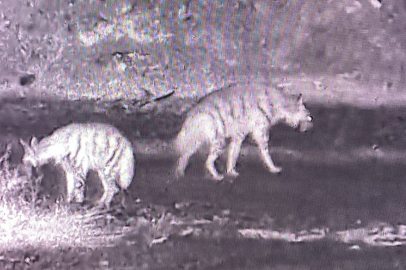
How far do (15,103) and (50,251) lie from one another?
16cm

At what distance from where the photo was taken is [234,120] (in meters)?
0.62

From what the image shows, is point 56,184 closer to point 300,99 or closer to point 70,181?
point 70,181

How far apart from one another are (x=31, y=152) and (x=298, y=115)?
0.90 ft

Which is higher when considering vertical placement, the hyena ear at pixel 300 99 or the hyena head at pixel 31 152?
the hyena ear at pixel 300 99

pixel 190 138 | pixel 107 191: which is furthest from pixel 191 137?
pixel 107 191

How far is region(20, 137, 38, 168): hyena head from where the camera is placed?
24.2 inches

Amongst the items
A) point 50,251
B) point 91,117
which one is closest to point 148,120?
point 91,117

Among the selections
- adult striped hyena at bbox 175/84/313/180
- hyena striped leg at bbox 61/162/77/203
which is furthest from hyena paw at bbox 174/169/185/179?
hyena striped leg at bbox 61/162/77/203

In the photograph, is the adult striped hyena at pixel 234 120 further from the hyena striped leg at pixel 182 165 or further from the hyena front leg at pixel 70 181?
the hyena front leg at pixel 70 181

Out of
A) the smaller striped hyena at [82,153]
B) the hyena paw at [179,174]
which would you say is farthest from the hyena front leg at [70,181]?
the hyena paw at [179,174]

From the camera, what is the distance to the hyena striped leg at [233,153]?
0.62 meters

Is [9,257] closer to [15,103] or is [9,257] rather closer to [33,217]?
[33,217]

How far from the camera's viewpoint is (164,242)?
63cm

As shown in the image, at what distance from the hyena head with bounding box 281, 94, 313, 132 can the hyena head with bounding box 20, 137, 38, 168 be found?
25 centimetres
